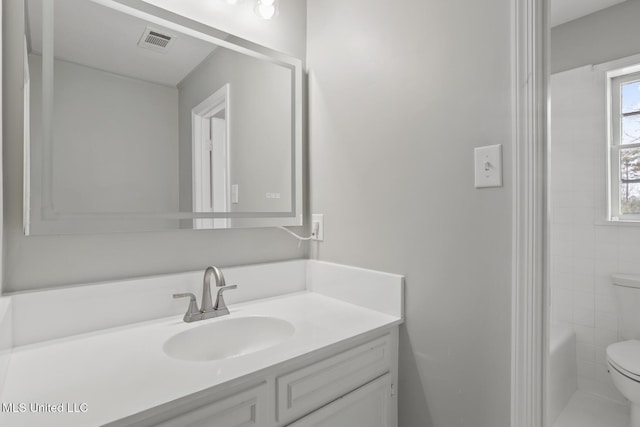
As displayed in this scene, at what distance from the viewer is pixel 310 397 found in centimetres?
92

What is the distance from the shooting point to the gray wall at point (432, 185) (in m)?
0.93

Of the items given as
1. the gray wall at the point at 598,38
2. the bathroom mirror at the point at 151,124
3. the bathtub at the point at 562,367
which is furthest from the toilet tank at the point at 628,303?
the bathroom mirror at the point at 151,124

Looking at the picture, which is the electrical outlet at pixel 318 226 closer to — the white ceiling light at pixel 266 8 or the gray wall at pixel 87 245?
the gray wall at pixel 87 245

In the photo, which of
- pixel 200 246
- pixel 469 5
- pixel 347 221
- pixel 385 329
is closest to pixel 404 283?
pixel 385 329

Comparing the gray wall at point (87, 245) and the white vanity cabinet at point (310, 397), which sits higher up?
the gray wall at point (87, 245)

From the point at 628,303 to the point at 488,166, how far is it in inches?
71.7

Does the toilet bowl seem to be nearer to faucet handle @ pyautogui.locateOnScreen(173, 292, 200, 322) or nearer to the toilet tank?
the toilet tank

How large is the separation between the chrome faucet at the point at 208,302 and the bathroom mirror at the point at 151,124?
0.69 ft

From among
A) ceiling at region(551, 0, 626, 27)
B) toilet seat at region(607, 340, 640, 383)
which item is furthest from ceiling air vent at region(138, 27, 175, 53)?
toilet seat at region(607, 340, 640, 383)

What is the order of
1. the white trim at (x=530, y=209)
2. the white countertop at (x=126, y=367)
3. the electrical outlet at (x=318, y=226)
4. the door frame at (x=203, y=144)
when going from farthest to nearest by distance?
the electrical outlet at (x=318, y=226)
the door frame at (x=203, y=144)
the white trim at (x=530, y=209)
the white countertop at (x=126, y=367)

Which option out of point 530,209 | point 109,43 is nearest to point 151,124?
point 109,43

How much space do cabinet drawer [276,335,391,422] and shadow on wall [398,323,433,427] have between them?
0.07 m

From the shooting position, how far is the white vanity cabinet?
Result: 71 centimetres

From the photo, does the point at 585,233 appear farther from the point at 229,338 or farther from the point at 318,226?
the point at 229,338
